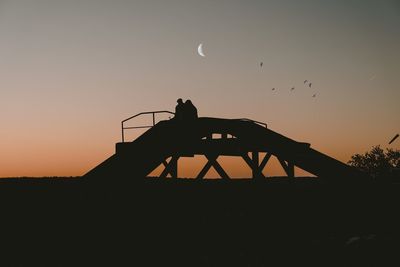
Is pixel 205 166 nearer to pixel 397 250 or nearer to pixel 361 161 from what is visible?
pixel 397 250

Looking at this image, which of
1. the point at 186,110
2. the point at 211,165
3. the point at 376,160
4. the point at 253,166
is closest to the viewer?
the point at 186,110

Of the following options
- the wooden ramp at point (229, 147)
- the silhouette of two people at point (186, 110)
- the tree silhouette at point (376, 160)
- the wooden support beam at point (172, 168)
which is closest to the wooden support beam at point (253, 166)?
the wooden ramp at point (229, 147)

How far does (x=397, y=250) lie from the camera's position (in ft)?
39.5

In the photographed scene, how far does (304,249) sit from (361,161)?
2214 inches

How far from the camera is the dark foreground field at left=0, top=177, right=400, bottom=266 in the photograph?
13.0 meters

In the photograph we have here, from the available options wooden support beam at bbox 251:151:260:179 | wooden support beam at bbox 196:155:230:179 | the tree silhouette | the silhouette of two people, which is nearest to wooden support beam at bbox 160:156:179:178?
wooden support beam at bbox 196:155:230:179

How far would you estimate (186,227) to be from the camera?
50.9 feet

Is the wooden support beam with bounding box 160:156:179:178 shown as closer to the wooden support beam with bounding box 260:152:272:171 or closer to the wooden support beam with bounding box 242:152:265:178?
the wooden support beam with bounding box 242:152:265:178

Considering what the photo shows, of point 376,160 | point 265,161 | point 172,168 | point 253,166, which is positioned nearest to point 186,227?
point 172,168

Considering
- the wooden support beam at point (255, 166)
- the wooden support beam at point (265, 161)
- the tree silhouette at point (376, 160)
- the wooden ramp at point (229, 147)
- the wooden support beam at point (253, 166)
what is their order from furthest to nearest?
the tree silhouette at point (376, 160) < the wooden support beam at point (265, 161) < the wooden support beam at point (253, 166) < the wooden support beam at point (255, 166) < the wooden ramp at point (229, 147)

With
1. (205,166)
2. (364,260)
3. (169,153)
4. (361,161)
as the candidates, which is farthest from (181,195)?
(361,161)

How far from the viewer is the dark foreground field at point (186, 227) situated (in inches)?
511

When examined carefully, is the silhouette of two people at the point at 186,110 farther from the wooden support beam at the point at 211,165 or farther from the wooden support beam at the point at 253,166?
the wooden support beam at the point at 253,166

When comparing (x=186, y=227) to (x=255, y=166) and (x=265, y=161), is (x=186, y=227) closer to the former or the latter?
(x=255, y=166)
